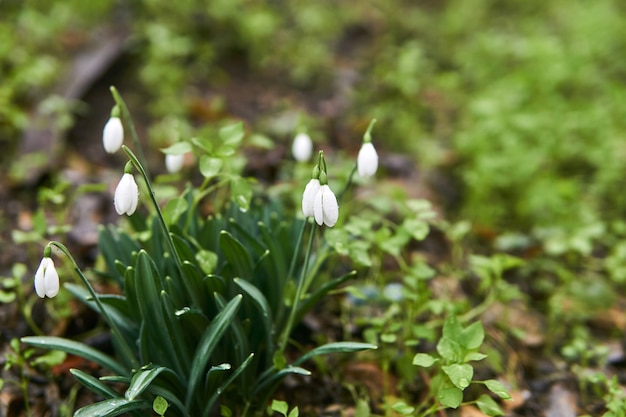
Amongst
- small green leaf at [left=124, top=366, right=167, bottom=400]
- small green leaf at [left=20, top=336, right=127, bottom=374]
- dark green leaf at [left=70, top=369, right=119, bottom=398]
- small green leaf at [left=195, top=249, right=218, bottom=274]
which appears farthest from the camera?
small green leaf at [left=195, top=249, right=218, bottom=274]

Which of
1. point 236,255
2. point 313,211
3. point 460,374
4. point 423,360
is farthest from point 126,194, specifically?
point 460,374

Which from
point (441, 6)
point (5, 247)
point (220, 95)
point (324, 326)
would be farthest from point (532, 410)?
point (441, 6)

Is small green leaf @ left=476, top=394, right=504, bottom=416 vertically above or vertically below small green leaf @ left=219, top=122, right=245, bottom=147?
below

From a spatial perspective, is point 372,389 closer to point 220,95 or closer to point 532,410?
point 532,410

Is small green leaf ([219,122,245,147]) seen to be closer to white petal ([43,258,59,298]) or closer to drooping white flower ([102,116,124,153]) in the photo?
drooping white flower ([102,116,124,153])

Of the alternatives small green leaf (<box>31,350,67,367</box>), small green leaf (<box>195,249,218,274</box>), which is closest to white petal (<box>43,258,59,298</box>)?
small green leaf (<box>195,249,218,274</box>)

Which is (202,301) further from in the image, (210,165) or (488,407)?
(488,407)
